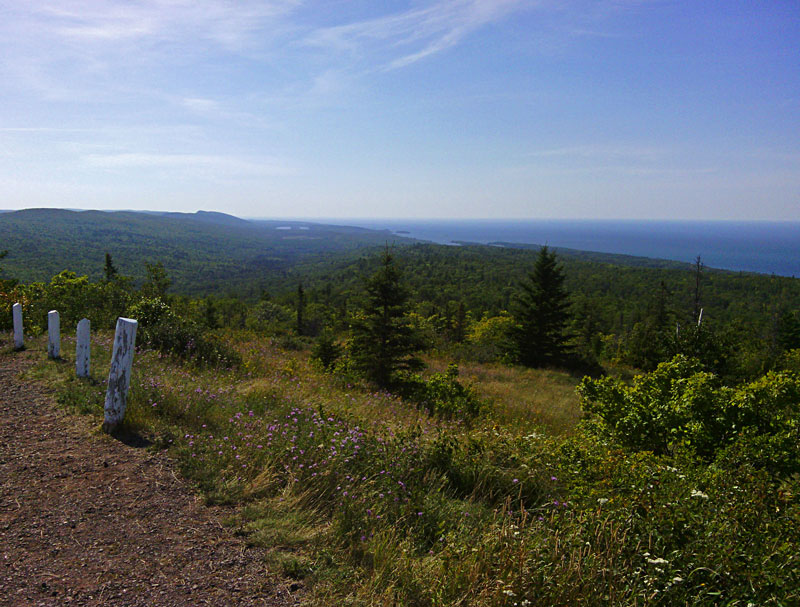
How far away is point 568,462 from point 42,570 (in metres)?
4.22

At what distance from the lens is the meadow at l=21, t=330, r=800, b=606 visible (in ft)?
7.86

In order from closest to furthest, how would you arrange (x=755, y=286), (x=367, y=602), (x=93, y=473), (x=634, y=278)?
(x=367, y=602) → (x=93, y=473) → (x=755, y=286) → (x=634, y=278)

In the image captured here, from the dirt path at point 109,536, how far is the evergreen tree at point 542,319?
78.3 feet

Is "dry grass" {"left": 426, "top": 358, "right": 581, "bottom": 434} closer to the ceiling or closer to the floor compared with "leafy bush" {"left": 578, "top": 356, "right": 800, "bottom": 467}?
closer to the floor

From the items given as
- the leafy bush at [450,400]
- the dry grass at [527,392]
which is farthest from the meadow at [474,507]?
the dry grass at [527,392]

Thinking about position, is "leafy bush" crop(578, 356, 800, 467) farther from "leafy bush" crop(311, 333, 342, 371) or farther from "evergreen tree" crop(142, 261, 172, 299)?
"evergreen tree" crop(142, 261, 172, 299)

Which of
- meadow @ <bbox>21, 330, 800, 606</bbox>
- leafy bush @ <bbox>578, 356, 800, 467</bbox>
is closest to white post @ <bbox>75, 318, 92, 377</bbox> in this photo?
meadow @ <bbox>21, 330, 800, 606</bbox>

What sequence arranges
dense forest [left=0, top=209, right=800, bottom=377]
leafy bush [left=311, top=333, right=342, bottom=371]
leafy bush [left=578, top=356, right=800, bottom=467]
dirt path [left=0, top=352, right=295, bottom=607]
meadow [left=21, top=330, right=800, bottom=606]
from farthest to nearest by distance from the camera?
dense forest [left=0, top=209, right=800, bottom=377]
leafy bush [left=311, top=333, right=342, bottom=371]
leafy bush [left=578, top=356, right=800, bottom=467]
dirt path [left=0, top=352, right=295, bottom=607]
meadow [left=21, top=330, right=800, bottom=606]

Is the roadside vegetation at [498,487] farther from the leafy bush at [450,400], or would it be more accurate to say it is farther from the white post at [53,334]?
the white post at [53,334]

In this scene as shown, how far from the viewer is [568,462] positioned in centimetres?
419

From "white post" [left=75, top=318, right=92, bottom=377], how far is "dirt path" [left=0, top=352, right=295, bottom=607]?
6.83 feet

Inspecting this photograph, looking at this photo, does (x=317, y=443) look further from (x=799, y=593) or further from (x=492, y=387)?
(x=492, y=387)

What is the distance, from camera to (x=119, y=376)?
4.62 metres

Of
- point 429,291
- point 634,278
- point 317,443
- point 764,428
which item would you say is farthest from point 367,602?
point 634,278
